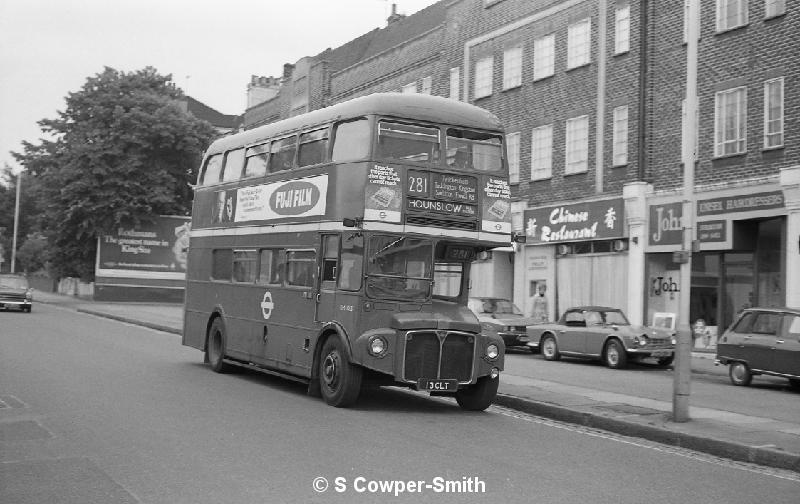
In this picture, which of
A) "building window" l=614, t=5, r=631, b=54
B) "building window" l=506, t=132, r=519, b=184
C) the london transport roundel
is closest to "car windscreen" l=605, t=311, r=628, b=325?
"building window" l=614, t=5, r=631, b=54

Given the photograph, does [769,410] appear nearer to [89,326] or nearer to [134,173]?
[89,326]

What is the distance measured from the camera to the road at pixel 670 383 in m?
14.8

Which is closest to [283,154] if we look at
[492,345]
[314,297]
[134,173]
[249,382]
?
[314,297]

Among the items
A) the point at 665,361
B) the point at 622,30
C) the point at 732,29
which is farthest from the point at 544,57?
the point at 665,361

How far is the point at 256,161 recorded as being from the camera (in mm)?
16219

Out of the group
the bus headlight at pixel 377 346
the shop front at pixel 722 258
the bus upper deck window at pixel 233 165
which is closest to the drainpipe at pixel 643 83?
the shop front at pixel 722 258

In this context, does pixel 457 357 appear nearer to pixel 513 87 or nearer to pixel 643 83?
pixel 643 83

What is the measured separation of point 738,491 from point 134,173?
46.5m

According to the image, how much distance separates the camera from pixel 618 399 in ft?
46.5

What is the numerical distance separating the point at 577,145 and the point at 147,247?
28.7 metres

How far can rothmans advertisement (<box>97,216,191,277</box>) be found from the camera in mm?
50875

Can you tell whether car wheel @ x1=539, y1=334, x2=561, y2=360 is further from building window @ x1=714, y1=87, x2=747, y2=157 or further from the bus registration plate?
the bus registration plate

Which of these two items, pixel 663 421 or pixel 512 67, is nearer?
pixel 663 421

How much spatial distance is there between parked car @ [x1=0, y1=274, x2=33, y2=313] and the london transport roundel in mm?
26042
